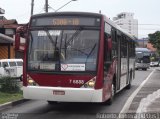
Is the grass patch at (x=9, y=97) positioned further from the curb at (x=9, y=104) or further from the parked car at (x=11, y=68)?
the parked car at (x=11, y=68)

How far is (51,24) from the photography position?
44.1ft

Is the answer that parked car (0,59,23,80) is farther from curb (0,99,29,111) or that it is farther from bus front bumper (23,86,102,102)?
bus front bumper (23,86,102,102)

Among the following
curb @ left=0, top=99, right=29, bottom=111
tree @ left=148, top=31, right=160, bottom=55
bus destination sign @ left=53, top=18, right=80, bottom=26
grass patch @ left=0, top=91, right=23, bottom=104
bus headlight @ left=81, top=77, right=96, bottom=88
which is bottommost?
curb @ left=0, top=99, right=29, bottom=111

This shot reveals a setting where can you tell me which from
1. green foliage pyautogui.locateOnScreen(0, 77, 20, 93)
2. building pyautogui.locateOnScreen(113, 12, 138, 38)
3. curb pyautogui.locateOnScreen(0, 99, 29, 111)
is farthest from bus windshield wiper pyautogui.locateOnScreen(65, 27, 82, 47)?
building pyautogui.locateOnScreen(113, 12, 138, 38)

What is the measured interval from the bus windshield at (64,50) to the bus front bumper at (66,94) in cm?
61

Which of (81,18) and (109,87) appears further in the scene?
(109,87)

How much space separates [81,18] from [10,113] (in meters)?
3.48

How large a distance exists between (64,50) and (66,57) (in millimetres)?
221

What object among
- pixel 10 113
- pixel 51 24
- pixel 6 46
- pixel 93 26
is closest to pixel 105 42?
pixel 93 26

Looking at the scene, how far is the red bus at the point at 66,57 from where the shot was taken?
1279cm

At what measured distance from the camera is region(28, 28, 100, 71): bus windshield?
509 inches

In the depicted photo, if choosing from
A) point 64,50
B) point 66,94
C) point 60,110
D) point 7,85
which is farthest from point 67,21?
point 7,85

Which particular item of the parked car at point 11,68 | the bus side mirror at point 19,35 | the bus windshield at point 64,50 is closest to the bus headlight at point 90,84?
the bus windshield at point 64,50

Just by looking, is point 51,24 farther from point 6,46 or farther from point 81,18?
point 6,46
